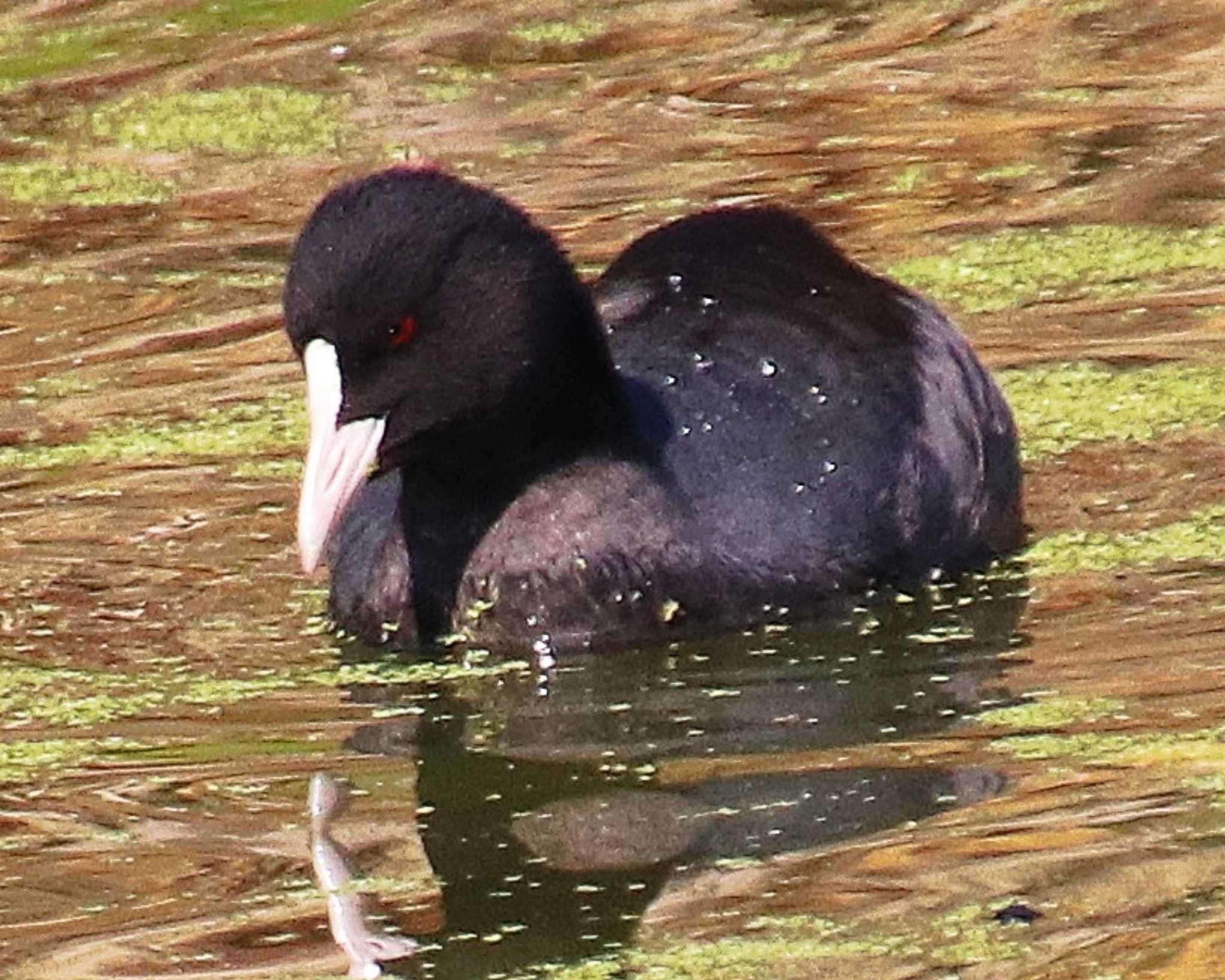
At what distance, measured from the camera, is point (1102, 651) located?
6441mm

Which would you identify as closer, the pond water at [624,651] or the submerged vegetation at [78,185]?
the pond water at [624,651]

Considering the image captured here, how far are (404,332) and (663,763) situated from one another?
3.32 feet

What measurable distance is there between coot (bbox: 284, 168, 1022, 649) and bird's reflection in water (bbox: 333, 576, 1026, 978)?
14 centimetres

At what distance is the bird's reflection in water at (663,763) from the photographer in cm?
531

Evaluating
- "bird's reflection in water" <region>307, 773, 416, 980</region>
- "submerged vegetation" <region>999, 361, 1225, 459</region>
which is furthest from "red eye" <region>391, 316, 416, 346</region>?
"submerged vegetation" <region>999, 361, 1225, 459</region>

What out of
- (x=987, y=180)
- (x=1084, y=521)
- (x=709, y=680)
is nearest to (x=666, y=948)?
(x=709, y=680)

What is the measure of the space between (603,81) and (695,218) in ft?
12.4

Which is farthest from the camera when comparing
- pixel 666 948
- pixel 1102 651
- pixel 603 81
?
pixel 603 81

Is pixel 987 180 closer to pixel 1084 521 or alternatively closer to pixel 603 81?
pixel 603 81

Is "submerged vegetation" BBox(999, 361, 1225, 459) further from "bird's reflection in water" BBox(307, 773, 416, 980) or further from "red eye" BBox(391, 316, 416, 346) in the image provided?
"bird's reflection in water" BBox(307, 773, 416, 980)

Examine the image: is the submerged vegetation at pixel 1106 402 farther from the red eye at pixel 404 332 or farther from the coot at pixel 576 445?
the red eye at pixel 404 332

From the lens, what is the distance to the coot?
6473 mm

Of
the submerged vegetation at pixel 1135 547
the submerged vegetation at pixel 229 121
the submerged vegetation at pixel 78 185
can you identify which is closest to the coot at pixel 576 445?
the submerged vegetation at pixel 1135 547

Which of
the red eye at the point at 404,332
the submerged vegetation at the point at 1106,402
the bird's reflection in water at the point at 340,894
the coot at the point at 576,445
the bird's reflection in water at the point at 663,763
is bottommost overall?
the submerged vegetation at the point at 1106,402
